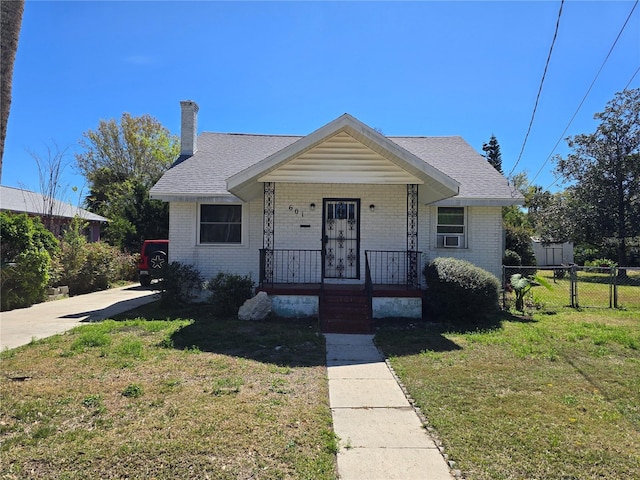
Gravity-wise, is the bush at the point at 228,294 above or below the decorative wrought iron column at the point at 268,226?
below

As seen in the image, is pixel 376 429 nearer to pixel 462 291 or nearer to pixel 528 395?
pixel 528 395

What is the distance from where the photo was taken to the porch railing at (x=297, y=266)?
11289mm

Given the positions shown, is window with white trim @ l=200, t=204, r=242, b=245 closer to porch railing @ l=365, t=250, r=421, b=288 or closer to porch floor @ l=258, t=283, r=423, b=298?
porch floor @ l=258, t=283, r=423, b=298

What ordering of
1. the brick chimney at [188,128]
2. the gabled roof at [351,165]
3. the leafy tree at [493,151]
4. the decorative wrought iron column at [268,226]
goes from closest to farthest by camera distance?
the gabled roof at [351,165] → the decorative wrought iron column at [268,226] → the brick chimney at [188,128] → the leafy tree at [493,151]

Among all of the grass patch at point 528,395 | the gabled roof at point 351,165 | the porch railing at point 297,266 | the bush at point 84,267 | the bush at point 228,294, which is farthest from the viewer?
the bush at point 84,267

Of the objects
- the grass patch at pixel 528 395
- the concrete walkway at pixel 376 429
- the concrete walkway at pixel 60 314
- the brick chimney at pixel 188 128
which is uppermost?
the brick chimney at pixel 188 128

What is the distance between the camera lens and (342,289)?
33.8 feet

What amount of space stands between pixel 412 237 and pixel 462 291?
2.28 meters

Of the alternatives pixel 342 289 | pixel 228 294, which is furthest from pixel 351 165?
pixel 228 294

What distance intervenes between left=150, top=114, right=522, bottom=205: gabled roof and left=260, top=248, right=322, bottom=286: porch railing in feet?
6.34

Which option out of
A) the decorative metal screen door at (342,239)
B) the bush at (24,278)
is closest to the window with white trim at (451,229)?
the decorative metal screen door at (342,239)

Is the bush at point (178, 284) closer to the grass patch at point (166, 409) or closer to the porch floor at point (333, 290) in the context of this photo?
the porch floor at point (333, 290)

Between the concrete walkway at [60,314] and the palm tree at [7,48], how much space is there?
17.9ft

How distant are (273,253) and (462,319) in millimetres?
5039
